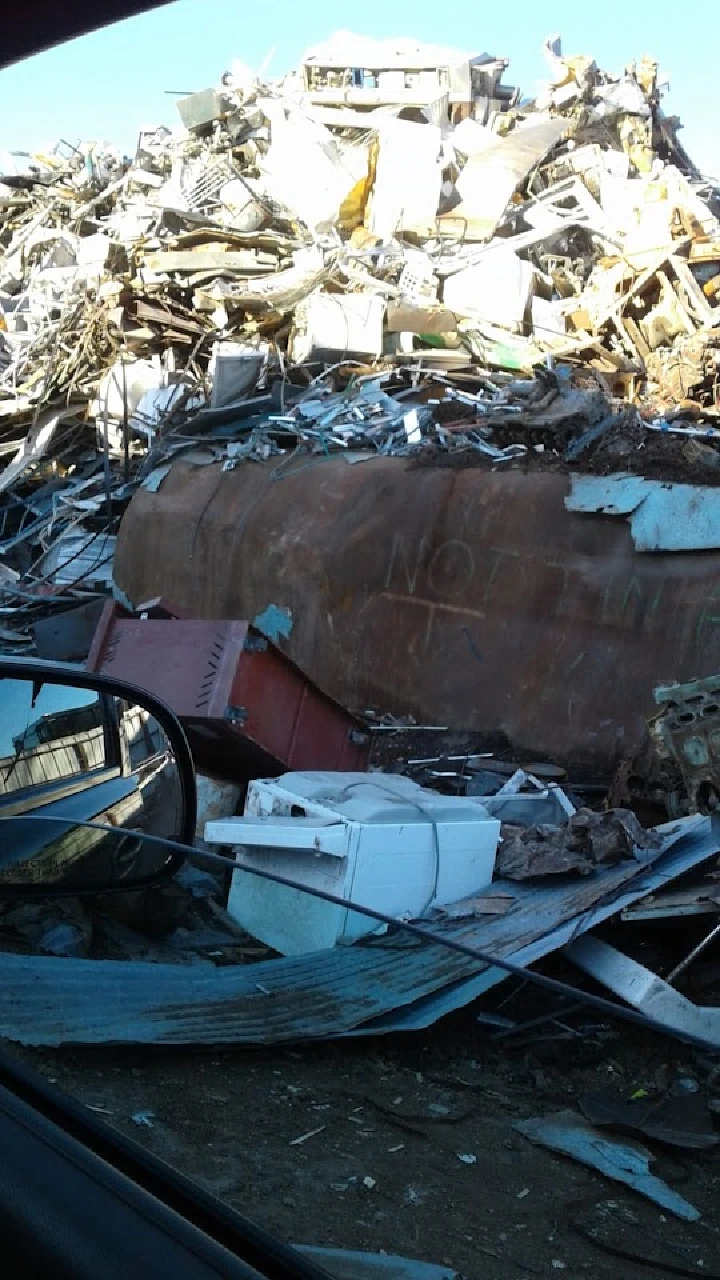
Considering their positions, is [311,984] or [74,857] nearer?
[74,857]

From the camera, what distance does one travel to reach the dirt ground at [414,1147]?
4.21ft

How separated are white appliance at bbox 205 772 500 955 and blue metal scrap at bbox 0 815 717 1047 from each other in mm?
189

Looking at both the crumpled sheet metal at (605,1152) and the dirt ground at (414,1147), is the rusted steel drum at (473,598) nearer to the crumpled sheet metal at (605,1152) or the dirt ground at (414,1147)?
the dirt ground at (414,1147)

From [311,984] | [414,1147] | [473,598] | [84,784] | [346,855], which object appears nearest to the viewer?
[414,1147]

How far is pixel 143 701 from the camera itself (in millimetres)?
2449

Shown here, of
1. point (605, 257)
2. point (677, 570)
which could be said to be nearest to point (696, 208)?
point (605, 257)

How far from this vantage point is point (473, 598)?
7.17 metres

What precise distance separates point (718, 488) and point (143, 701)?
4789 millimetres

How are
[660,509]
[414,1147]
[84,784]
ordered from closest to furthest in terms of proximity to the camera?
[414,1147], [84,784], [660,509]

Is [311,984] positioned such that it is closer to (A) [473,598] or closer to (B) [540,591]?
(B) [540,591]

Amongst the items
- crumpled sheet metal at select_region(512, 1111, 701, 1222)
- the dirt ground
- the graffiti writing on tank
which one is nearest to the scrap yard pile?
the graffiti writing on tank

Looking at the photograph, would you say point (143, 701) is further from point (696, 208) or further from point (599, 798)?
point (696, 208)

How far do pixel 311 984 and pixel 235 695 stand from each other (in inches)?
96.2

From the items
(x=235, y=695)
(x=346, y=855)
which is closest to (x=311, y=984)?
(x=346, y=855)
